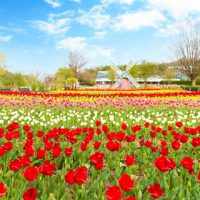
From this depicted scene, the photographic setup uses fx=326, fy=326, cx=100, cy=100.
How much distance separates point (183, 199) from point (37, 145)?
8.94ft

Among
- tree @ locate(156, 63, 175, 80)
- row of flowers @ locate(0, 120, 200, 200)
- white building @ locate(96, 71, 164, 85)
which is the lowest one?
row of flowers @ locate(0, 120, 200, 200)

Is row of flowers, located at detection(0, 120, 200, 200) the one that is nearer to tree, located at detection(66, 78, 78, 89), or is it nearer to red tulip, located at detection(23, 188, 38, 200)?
red tulip, located at detection(23, 188, 38, 200)

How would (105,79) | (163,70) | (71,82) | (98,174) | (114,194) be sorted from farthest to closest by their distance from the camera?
1. (105,79)
2. (163,70)
3. (71,82)
4. (98,174)
5. (114,194)

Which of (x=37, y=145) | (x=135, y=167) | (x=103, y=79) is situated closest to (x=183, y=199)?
(x=135, y=167)

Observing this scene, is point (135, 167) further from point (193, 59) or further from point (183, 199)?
point (193, 59)

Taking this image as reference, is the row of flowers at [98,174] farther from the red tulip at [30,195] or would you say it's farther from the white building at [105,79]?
the white building at [105,79]

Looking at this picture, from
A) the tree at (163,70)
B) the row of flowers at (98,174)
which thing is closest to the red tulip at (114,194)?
the row of flowers at (98,174)

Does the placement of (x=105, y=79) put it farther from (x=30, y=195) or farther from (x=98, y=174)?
(x=30, y=195)

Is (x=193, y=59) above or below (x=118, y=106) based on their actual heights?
above

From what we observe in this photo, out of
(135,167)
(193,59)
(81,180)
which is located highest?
(193,59)

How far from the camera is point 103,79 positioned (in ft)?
284

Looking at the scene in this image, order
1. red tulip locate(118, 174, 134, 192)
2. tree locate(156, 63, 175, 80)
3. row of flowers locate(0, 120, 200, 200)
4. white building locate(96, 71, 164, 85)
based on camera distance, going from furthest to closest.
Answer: white building locate(96, 71, 164, 85) < tree locate(156, 63, 175, 80) < row of flowers locate(0, 120, 200, 200) < red tulip locate(118, 174, 134, 192)

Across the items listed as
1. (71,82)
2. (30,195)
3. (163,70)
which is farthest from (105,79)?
(30,195)

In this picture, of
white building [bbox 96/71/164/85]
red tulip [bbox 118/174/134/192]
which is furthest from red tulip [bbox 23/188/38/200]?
white building [bbox 96/71/164/85]
